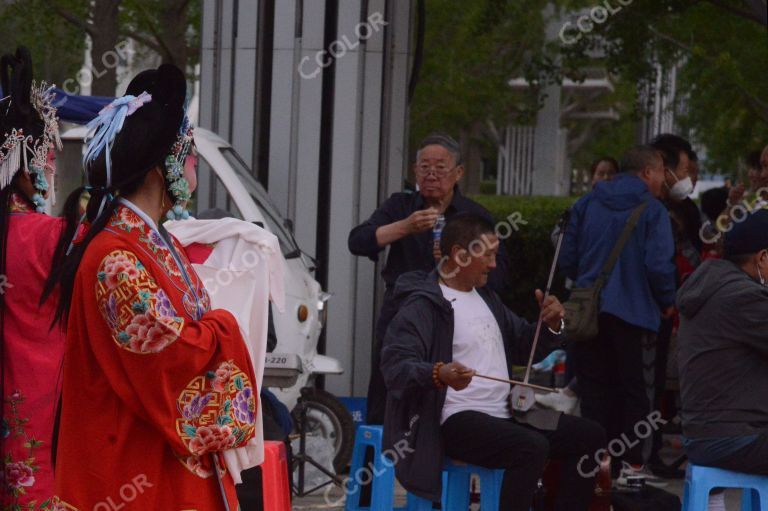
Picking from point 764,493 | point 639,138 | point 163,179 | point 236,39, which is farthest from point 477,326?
point 639,138

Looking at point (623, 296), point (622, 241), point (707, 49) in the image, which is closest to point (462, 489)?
point (623, 296)

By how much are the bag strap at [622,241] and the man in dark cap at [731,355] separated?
6.44 ft

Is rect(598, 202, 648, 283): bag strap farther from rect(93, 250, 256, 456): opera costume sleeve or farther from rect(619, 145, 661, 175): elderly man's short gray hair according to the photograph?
rect(93, 250, 256, 456): opera costume sleeve

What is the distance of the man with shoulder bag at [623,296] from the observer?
778cm

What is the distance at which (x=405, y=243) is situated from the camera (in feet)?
23.4

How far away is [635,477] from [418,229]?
157 centimetres

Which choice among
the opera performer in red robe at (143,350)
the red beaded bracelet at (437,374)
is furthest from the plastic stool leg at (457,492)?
the opera performer in red robe at (143,350)

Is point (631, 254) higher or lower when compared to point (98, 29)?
lower

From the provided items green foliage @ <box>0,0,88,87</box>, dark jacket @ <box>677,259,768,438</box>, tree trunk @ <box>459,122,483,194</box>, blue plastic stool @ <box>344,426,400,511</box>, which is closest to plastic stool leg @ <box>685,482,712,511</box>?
dark jacket @ <box>677,259,768,438</box>

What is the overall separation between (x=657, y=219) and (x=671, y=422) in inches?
98.2

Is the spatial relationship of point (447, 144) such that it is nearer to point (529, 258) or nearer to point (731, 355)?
point (731, 355)

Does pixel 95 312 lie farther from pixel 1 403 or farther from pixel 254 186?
pixel 254 186

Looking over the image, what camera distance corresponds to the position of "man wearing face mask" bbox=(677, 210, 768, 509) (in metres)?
5.58

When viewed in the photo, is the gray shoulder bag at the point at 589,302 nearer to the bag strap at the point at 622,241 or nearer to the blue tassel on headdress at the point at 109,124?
the bag strap at the point at 622,241
